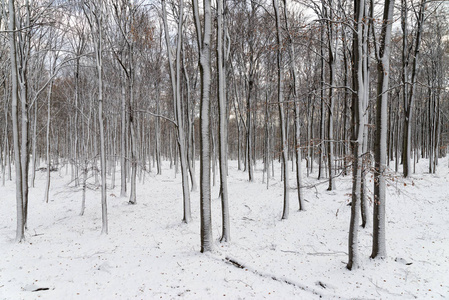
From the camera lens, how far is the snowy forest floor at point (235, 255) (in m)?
4.22

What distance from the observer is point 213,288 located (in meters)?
4.26

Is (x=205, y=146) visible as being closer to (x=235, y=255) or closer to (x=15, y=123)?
(x=235, y=255)

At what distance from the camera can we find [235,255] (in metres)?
5.73

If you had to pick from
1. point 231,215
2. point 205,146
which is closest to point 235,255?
point 205,146

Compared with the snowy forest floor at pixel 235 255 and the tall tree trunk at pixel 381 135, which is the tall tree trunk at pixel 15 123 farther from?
the tall tree trunk at pixel 381 135

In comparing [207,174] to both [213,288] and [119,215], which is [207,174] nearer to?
[213,288]

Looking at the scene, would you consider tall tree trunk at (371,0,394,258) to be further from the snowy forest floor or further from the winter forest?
the snowy forest floor

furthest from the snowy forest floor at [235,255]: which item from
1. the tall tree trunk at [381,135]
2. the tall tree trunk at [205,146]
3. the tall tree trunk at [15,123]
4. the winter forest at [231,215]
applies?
the tall tree trunk at [15,123]

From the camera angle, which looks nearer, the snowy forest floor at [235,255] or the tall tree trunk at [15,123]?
the snowy forest floor at [235,255]

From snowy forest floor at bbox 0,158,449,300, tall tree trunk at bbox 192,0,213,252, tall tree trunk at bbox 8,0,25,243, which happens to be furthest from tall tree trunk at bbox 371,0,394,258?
tall tree trunk at bbox 8,0,25,243

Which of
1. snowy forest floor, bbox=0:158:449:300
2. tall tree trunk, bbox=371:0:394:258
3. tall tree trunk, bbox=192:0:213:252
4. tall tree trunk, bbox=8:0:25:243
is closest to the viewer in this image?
Answer: snowy forest floor, bbox=0:158:449:300

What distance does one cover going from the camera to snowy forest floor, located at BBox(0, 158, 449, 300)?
4223 mm

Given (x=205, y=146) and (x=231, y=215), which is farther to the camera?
(x=231, y=215)

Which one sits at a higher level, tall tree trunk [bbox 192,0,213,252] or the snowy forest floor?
tall tree trunk [bbox 192,0,213,252]
